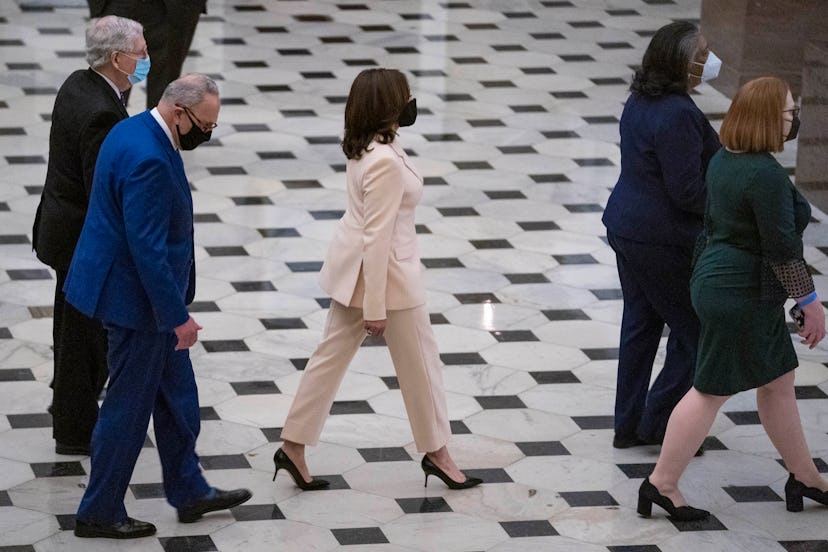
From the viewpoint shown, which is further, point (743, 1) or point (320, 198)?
point (743, 1)

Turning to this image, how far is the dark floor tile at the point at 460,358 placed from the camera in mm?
6949

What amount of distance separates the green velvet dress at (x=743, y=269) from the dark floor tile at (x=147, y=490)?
1903 millimetres

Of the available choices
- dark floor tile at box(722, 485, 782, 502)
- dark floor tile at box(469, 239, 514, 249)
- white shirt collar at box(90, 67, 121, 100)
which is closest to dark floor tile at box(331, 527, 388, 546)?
dark floor tile at box(722, 485, 782, 502)

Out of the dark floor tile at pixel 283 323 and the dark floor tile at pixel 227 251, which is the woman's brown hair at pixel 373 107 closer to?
the dark floor tile at pixel 283 323

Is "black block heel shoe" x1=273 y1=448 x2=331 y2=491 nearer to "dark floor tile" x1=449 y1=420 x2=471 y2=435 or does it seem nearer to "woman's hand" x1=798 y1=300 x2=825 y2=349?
"dark floor tile" x1=449 y1=420 x2=471 y2=435

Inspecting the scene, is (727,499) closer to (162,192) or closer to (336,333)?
(336,333)

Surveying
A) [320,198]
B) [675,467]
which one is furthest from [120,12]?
[675,467]

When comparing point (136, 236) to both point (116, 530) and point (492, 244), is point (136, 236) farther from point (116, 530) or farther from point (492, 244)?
point (492, 244)

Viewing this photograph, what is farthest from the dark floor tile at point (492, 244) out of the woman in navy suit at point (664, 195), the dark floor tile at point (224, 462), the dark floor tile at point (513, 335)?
the dark floor tile at point (224, 462)

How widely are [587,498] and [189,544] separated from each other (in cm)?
142

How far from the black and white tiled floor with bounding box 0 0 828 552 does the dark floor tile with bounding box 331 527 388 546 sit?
0.01 m

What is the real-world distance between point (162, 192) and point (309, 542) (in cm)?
Answer: 128

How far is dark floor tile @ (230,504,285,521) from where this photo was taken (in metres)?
5.50

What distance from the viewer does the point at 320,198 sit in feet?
29.8
